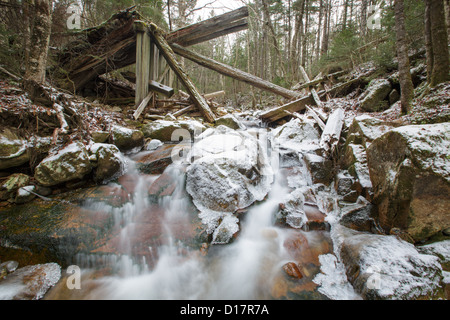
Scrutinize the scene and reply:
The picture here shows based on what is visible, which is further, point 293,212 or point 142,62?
point 142,62

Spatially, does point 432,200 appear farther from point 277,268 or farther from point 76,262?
point 76,262

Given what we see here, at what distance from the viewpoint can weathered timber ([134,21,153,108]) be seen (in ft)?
21.5

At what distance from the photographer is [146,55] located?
6703mm

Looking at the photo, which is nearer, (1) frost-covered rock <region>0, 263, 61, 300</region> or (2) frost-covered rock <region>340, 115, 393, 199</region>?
(1) frost-covered rock <region>0, 263, 61, 300</region>

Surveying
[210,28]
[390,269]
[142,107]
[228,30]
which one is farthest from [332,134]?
[210,28]

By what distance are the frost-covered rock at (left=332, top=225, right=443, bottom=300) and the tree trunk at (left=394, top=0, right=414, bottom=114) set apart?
3.59 metres

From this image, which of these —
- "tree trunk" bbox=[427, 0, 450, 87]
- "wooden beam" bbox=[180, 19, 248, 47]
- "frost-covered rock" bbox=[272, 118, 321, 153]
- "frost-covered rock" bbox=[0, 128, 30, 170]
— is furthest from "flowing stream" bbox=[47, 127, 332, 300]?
"wooden beam" bbox=[180, 19, 248, 47]

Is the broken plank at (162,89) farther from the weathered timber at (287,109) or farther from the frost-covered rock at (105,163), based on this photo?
the weathered timber at (287,109)

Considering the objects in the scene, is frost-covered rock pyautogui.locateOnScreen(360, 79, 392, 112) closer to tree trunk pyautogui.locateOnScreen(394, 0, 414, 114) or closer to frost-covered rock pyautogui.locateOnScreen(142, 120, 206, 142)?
tree trunk pyautogui.locateOnScreen(394, 0, 414, 114)

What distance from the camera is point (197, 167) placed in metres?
3.57

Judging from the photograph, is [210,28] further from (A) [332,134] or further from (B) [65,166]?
(B) [65,166]

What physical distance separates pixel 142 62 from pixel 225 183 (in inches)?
233
